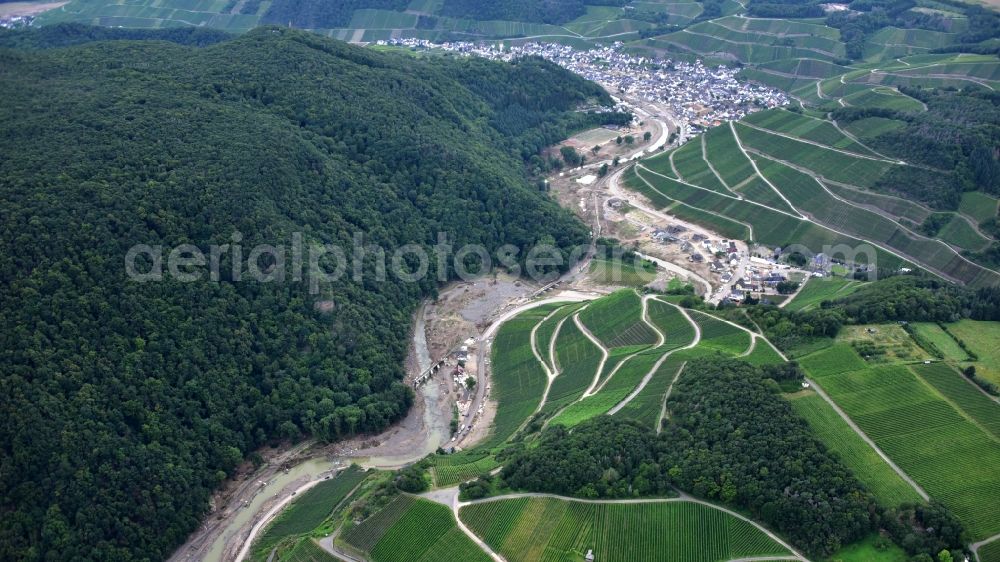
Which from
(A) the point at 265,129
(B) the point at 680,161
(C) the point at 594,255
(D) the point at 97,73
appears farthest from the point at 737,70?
(D) the point at 97,73

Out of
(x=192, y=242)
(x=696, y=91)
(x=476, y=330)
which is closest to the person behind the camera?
(x=192, y=242)

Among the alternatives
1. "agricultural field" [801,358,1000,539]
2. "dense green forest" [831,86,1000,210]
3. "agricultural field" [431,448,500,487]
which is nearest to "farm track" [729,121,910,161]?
"dense green forest" [831,86,1000,210]

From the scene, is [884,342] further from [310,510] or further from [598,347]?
[310,510]

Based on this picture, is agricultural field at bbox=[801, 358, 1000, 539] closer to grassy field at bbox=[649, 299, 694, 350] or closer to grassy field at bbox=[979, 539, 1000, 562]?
grassy field at bbox=[979, 539, 1000, 562]

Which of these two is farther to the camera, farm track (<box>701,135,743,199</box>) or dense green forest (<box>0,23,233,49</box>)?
dense green forest (<box>0,23,233,49</box>)

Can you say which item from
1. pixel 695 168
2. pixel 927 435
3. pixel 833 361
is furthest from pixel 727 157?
pixel 927 435

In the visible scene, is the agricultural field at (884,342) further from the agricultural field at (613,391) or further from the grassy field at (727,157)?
the grassy field at (727,157)
